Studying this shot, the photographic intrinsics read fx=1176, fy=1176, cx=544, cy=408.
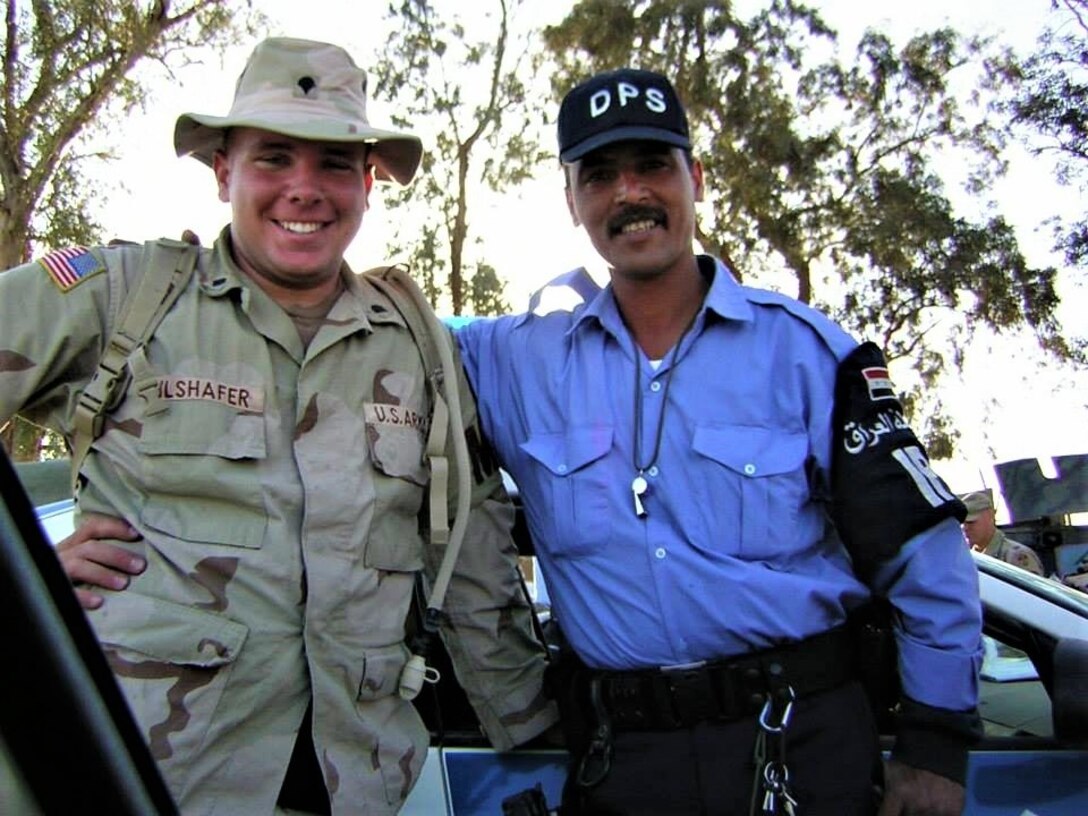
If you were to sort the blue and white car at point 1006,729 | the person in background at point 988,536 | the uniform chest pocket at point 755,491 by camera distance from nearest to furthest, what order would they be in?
the uniform chest pocket at point 755,491 < the blue and white car at point 1006,729 < the person in background at point 988,536

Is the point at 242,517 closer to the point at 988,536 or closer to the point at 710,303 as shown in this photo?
the point at 710,303

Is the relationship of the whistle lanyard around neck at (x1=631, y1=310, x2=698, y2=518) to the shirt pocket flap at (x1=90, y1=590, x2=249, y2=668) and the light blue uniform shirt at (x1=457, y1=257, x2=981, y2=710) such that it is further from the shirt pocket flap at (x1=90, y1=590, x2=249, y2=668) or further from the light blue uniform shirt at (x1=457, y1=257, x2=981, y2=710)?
the shirt pocket flap at (x1=90, y1=590, x2=249, y2=668)

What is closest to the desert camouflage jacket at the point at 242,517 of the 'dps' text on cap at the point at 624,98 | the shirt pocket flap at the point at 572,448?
the shirt pocket flap at the point at 572,448

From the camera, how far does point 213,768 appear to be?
174cm

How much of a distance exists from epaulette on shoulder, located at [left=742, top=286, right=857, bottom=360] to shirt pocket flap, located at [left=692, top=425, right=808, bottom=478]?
0.18m

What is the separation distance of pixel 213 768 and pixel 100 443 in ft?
1.72

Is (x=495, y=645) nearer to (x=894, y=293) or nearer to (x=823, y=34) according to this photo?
(x=894, y=293)

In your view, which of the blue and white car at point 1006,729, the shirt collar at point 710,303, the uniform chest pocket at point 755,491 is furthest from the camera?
the blue and white car at point 1006,729

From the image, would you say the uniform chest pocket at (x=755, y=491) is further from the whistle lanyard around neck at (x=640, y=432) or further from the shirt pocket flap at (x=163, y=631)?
the shirt pocket flap at (x=163, y=631)

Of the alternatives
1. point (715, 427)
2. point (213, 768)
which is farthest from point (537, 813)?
point (715, 427)

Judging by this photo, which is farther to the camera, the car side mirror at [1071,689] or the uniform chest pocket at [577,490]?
the car side mirror at [1071,689]

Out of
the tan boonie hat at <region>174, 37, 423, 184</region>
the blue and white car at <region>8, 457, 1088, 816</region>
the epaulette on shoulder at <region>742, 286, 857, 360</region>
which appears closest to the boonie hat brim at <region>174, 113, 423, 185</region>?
the tan boonie hat at <region>174, 37, 423, 184</region>

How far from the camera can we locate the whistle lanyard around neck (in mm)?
2016

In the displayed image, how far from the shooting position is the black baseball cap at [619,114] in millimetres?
2188
